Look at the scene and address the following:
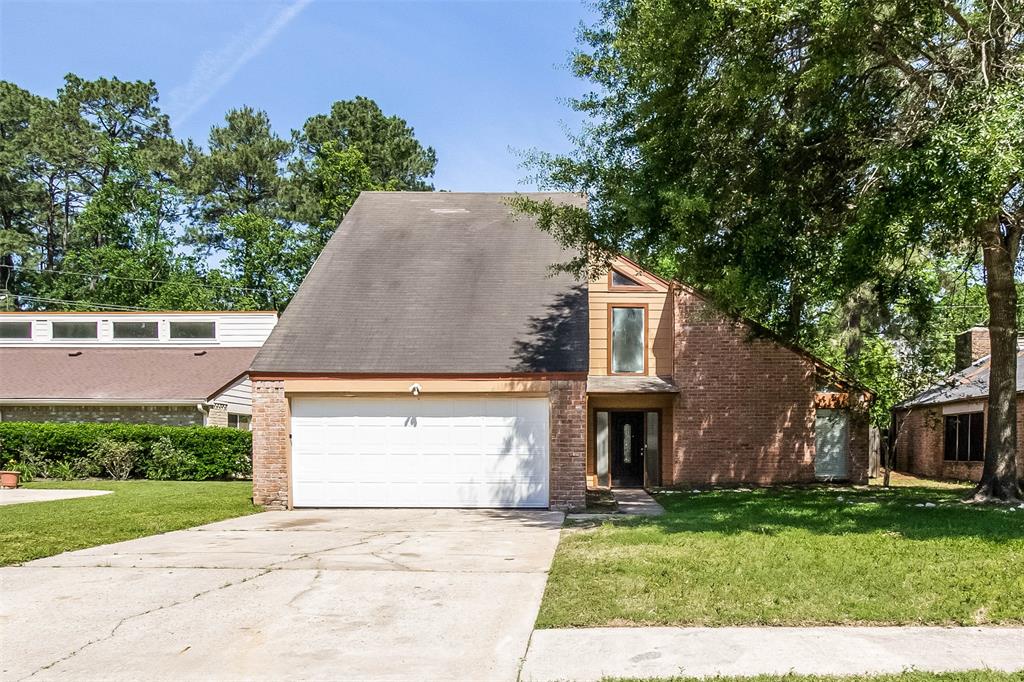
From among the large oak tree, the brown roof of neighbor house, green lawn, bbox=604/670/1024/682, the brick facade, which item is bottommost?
the brick facade

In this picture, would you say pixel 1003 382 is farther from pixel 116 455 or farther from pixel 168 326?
pixel 168 326

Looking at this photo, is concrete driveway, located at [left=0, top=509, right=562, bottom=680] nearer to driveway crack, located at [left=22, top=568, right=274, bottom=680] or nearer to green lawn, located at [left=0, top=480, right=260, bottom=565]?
driveway crack, located at [left=22, top=568, right=274, bottom=680]

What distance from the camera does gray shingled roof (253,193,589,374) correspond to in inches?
557

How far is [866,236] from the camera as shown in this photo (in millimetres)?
10164

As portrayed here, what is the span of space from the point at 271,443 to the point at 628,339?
9.24 m

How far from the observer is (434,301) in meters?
15.9

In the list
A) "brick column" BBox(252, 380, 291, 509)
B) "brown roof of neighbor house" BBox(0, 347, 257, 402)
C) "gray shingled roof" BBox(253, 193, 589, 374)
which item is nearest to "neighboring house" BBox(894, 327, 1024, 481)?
"gray shingled roof" BBox(253, 193, 589, 374)

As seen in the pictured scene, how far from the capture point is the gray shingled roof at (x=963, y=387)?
20.7 metres

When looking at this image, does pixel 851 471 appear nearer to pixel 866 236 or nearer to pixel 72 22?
pixel 866 236

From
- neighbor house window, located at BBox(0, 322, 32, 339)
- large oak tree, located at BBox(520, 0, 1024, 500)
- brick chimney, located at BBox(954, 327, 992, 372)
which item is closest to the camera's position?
large oak tree, located at BBox(520, 0, 1024, 500)

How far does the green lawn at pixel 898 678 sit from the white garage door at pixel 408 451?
953 cm

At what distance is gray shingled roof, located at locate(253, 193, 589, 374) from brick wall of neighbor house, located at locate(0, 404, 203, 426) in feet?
28.6

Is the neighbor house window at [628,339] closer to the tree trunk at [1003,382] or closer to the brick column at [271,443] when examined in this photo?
the tree trunk at [1003,382]

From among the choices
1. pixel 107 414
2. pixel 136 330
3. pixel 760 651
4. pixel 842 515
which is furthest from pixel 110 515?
pixel 136 330
